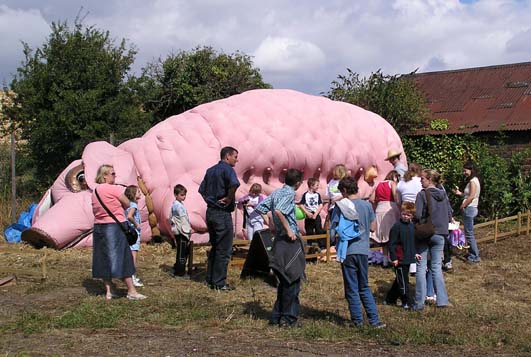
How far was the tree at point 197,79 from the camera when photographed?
23781 mm

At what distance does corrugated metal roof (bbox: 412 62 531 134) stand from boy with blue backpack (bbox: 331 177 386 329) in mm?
10822

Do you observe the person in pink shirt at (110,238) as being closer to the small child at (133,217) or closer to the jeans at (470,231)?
the small child at (133,217)

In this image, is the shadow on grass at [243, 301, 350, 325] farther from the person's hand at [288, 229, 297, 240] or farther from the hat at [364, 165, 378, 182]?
the hat at [364, 165, 378, 182]

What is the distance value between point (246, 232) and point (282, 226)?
4.56 meters

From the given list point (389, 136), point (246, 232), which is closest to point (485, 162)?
point (389, 136)

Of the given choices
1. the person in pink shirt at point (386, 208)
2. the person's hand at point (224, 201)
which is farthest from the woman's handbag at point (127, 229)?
the person in pink shirt at point (386, 208)

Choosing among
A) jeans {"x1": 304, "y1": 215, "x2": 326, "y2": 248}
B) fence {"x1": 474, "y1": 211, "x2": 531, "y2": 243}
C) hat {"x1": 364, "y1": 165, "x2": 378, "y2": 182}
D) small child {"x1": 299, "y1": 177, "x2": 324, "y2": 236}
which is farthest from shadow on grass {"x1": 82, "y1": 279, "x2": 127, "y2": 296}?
fence {"x1": 474, "y1": 211, "x2": 531, "y2": 243}

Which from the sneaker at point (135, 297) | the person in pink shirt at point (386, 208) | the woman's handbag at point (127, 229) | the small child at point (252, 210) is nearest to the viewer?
the woman's handbag at point (127, 229)

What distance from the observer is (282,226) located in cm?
660

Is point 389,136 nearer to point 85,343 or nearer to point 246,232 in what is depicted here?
point 246,232

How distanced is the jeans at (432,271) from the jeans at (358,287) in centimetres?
113

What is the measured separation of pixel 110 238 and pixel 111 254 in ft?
0.58

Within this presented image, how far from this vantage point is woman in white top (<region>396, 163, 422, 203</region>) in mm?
9102

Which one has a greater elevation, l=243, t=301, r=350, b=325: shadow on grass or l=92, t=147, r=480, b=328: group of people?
l=92, t=147, r=480, b=328: group of people
